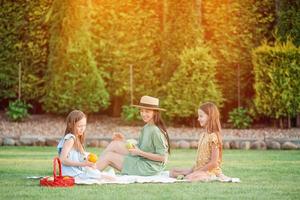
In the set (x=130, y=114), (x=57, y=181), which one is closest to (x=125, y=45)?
(x=130, y=114)

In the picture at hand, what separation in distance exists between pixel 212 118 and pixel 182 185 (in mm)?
1108

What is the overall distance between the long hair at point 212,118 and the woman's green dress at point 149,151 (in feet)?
1.98

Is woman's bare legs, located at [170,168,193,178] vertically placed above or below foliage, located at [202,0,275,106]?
below

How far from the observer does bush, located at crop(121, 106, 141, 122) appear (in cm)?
1881

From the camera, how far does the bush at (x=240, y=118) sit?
18.5 m

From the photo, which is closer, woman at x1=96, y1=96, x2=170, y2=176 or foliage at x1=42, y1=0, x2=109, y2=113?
woman at x1=96, y1=96, x2=170, y2=176

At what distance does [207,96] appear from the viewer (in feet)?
61.1

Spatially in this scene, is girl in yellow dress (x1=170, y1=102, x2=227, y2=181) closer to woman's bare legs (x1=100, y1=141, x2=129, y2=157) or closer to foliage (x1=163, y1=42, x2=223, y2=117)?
woman's bare legs (x1=100, y1=141, x2=129, y2=157)

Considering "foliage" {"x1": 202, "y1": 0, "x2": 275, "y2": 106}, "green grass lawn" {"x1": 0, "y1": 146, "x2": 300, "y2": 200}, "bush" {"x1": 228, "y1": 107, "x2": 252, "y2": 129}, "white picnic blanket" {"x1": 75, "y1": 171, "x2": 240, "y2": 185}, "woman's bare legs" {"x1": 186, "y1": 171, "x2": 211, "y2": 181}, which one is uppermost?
"foliage" {"x1": 202, "y1": 0, "x2": 275, "y2": 106}

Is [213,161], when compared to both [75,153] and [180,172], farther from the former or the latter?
[75,153]

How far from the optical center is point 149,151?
10156mm

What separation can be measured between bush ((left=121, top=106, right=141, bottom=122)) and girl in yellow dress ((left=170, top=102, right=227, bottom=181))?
347 inches

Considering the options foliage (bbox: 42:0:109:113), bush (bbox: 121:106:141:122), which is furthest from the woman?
foliage (bbox: 42:0:109:113)

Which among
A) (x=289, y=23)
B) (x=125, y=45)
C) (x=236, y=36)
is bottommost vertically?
(x=125, y=45)
